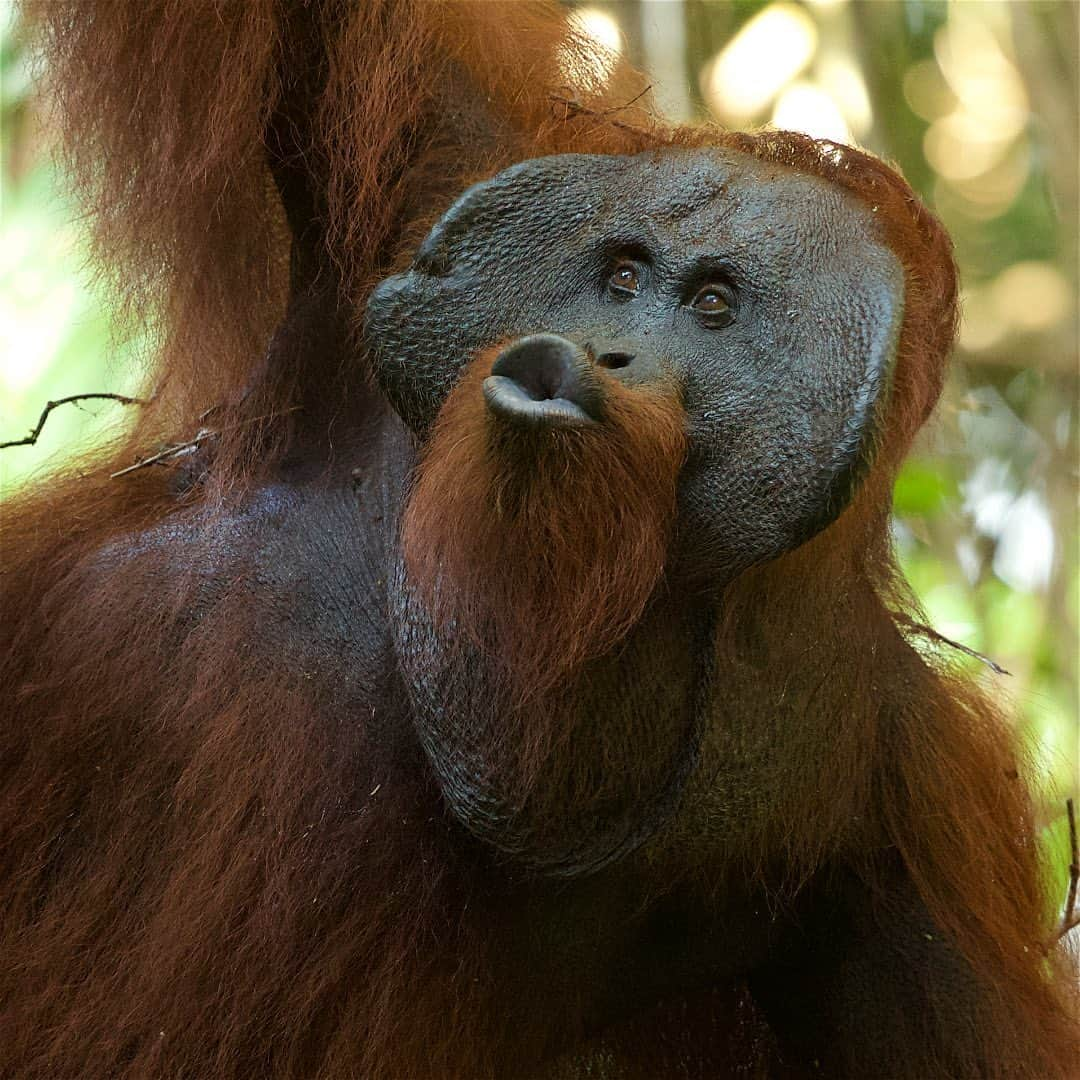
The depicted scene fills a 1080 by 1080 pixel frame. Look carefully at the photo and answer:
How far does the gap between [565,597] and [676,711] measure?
10.0 inches

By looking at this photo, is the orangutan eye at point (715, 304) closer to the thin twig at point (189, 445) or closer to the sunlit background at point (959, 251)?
the thin twig at point (189, 445)

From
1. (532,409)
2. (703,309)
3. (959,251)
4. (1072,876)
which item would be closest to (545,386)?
(532,409)

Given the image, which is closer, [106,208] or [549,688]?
[549,688]

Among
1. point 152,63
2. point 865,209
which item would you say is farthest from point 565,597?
point 152,63

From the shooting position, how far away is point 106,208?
85.9 inches

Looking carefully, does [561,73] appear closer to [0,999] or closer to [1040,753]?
[1040,753]

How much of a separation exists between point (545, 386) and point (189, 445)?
0.87 meters

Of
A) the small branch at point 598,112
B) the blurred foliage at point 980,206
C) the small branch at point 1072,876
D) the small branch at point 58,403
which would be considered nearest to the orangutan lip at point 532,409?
the small branch at point 598,112

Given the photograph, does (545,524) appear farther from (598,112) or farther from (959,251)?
(959,251)

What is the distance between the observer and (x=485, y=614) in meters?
1.67

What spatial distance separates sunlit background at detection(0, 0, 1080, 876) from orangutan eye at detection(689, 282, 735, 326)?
4.15ft

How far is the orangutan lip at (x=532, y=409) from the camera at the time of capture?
1470mm

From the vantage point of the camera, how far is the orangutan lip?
1.47 meters

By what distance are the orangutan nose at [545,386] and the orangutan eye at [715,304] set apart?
0.20m
